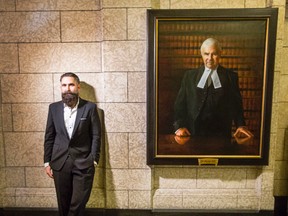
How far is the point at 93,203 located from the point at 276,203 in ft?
7.70

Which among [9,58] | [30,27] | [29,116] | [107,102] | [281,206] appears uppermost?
[30,27]

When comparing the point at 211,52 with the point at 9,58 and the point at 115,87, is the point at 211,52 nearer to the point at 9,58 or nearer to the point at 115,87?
the point at 115,87

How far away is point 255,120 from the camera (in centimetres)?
287

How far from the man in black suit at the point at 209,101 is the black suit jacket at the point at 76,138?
0.93m

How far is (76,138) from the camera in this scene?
106 inches

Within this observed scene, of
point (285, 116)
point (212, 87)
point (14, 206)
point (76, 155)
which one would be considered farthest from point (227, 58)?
point (14, 206)

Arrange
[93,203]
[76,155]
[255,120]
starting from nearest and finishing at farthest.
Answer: [76,155] → [255,120] → [93,203]

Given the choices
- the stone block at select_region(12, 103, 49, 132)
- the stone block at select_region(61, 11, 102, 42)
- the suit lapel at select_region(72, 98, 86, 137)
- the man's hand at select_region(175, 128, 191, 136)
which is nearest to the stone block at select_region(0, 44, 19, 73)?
the stone block at select_region(12, 103, 49, 132)

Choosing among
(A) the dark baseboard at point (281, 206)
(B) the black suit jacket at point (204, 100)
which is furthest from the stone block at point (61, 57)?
(A) the dark baseboard at point (281, 206)

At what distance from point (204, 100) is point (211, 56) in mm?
495

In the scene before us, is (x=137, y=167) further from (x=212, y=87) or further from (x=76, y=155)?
(x=212, y=87)

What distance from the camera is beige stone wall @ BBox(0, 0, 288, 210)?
9.35 ft

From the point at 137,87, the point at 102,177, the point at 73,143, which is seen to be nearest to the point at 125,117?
the point at 137,87

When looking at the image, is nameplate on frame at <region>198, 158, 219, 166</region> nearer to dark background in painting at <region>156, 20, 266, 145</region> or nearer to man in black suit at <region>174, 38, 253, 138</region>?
man in black suit at <region>174, 38, 253, 138</region>
